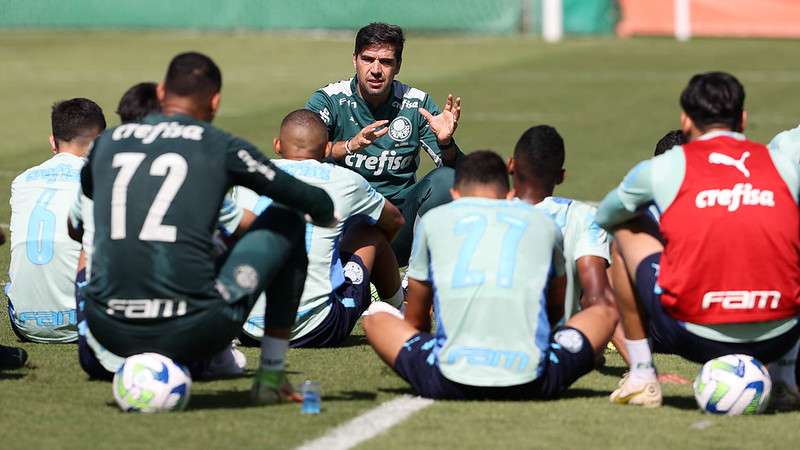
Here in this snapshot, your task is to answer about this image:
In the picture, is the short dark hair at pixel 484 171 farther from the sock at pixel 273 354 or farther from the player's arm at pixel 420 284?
the sock at pixel 273 354

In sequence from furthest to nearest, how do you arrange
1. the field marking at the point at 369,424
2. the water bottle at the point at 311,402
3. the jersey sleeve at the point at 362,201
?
the jersey sleeve at the point at 362,201
the water bottle at the point at 311,402
the field marking at the point at 369,424

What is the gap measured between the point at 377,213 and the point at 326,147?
1.46 ft

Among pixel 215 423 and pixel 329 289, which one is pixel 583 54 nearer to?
pixel 329 289

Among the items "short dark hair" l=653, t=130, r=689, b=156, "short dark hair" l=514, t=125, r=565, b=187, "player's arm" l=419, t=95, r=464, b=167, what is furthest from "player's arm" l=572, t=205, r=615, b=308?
"player's arm" l=419, t=95, r=464, b=167

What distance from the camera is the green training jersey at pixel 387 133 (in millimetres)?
10289

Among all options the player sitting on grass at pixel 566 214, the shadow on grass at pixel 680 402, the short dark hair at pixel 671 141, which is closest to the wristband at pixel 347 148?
the short dark hair at pixel 671 141

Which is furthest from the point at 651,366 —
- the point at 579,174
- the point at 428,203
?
the point at 579,174

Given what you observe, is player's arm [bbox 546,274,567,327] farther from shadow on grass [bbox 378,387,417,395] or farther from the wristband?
the wristband

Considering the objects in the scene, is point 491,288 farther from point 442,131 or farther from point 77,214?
point 442,131

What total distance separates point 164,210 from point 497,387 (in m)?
1.54

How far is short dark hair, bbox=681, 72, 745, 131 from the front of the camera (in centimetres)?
667

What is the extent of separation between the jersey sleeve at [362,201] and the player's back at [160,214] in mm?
1879

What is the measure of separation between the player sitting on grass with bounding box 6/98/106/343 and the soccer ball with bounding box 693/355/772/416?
3.24 m

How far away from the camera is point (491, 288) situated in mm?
6570
